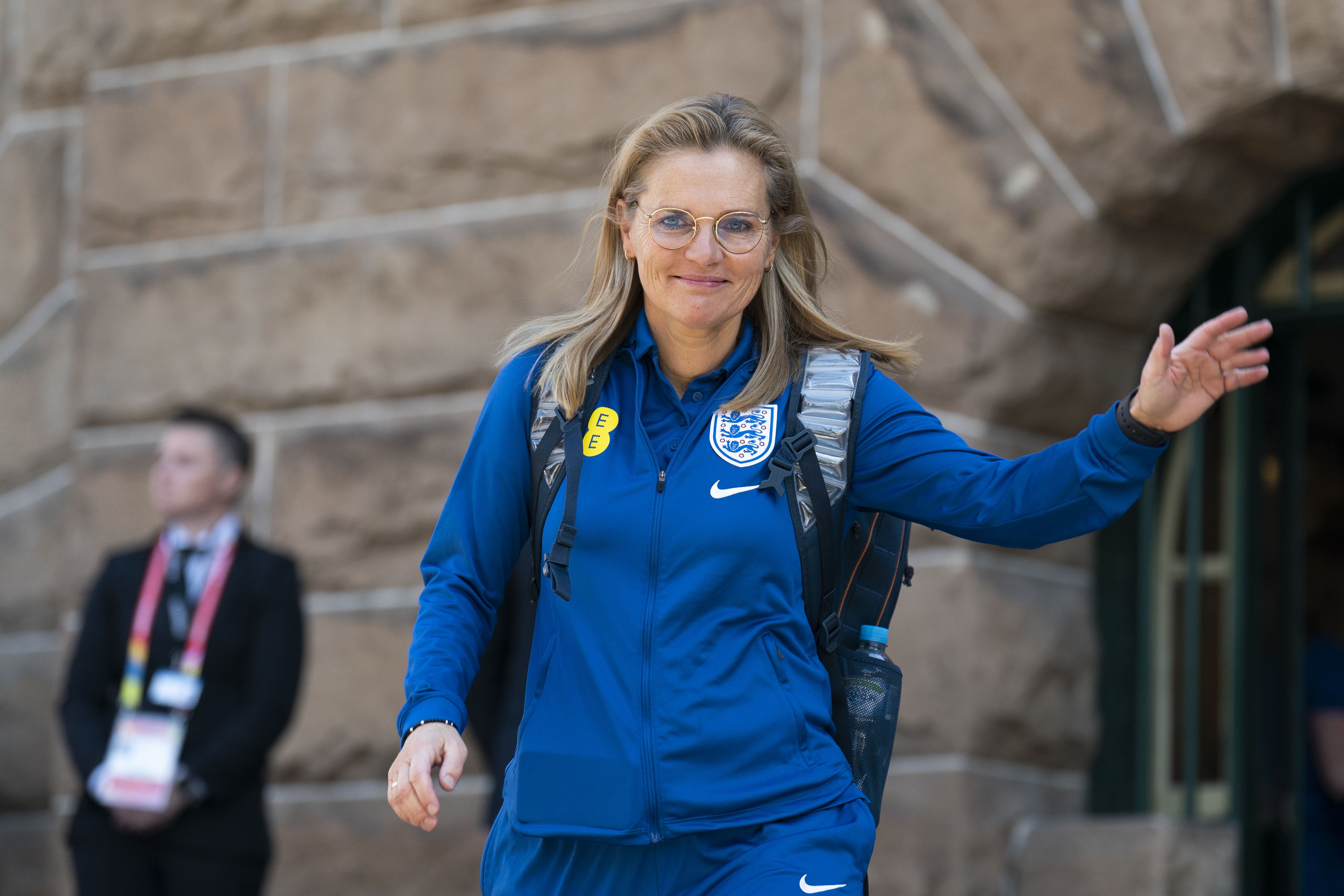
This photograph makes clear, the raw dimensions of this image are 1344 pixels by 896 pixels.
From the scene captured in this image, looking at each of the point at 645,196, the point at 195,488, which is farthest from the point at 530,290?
the point at 645,196

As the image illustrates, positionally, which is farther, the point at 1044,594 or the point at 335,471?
the point at 335,471

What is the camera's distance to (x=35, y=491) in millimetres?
6551

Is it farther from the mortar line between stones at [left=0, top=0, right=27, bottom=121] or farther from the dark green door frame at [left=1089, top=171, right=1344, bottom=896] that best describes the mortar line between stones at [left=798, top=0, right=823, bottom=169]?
the mortar line between stones at [left=0, top=0, right=27, bottom=121]

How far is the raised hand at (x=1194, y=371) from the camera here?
251 centimetres

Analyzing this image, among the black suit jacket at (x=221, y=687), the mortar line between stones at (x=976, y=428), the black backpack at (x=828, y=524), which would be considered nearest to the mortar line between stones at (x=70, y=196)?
the black suit jacket at (x=221, y=687)

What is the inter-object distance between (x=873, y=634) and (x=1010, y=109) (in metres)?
2.68

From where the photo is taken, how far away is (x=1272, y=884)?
17.8ft

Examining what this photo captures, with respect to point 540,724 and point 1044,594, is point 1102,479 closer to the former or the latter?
point 540,724

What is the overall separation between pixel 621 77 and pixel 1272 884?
10.2 feet

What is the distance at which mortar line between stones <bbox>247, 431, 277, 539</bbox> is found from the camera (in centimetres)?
578

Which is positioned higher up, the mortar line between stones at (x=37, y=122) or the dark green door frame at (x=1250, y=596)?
the mortar line between stones at (x=37, y=122)

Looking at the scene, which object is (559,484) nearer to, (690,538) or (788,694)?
(690,538)

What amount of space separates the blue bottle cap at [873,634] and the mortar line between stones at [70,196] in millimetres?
4590

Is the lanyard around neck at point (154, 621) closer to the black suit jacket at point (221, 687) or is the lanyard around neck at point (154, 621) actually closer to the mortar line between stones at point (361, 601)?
the black suit jacket at point (221, 687)
